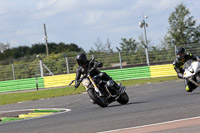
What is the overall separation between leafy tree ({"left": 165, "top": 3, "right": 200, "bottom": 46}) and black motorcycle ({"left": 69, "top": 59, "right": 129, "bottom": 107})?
113ft

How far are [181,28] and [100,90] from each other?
35.4 meters

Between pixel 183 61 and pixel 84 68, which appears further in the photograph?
pixel 183 61

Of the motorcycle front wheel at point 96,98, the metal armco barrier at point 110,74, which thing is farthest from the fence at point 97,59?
the motorcycle front wheel at point 96,98

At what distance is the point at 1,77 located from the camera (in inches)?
1212

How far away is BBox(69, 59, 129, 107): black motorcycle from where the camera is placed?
1059cm

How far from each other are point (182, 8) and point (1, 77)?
23135 mm

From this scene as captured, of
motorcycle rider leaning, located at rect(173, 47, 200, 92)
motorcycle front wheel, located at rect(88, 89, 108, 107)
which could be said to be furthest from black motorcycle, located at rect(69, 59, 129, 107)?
motorcycle rider leaning, located at rect(173, 47, 200, 92)

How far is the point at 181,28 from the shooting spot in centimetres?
4466

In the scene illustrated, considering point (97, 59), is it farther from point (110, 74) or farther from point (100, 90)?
point (100, 90)

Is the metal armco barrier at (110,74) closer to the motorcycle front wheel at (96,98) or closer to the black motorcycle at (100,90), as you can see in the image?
the black motorcycle at (100,90)

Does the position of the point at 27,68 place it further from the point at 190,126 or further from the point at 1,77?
the point at 190,126

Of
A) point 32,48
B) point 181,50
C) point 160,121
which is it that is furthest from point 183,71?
point 32,48

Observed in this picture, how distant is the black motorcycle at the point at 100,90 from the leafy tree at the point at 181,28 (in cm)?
3445

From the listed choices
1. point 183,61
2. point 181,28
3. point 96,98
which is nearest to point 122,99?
point 96,98
